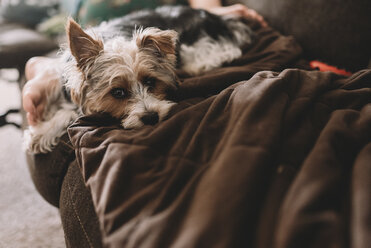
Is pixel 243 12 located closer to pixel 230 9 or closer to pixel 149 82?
pixel 230 9

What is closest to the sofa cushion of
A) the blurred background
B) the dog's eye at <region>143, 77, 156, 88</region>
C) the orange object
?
the blurred background

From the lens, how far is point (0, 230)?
164 cm

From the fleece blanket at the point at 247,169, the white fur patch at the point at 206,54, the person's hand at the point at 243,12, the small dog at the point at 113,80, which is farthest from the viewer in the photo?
the person's hand at the point at 243,12

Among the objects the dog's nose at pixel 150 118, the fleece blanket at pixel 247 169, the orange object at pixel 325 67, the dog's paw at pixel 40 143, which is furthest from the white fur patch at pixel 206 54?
the dog's paw at pixel 40 143

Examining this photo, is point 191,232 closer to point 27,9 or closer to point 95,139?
point 95,139

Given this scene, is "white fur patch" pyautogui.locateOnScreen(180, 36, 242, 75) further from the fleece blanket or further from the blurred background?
the blurred background

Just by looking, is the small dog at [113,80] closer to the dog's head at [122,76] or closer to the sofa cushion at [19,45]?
the dog's head at [122,76]

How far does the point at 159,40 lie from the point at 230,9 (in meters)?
1.11

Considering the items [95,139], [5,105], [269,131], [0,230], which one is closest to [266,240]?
[269,131]

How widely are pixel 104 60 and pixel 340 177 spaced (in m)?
1.09

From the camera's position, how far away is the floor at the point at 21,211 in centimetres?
160

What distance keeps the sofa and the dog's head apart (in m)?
0.11

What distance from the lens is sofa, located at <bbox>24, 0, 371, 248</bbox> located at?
70 cm

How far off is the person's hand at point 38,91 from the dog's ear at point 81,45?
0.28m
